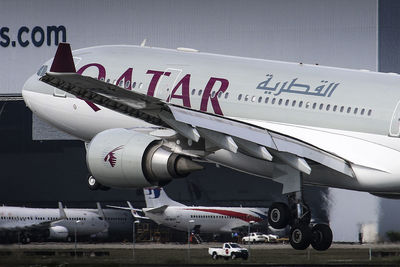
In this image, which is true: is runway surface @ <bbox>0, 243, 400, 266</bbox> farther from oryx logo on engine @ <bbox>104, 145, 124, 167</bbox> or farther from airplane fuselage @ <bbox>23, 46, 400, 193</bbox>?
oryx logo on engine @ <bbox>104, 145, 124, 167</bbox>

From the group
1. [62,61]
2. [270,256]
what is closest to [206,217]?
[270,256]

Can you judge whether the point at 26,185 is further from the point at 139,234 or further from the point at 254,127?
the point at 254,127

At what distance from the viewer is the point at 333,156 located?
2694 cm

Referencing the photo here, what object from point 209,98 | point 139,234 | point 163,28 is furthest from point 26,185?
point 209,98

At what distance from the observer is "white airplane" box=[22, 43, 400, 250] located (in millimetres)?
25094

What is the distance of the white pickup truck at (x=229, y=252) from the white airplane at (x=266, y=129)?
58.2 ft

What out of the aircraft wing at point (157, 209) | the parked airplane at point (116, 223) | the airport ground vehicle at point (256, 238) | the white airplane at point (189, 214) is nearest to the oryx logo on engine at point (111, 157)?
the airport ground vehicle at point (256, 238)

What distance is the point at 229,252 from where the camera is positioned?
4881 centimetres

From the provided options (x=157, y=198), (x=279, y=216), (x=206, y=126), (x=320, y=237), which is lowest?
(x=320, y=237)

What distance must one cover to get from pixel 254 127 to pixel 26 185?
135 ft

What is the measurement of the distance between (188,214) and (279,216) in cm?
3814

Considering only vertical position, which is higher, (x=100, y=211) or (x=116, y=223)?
Result: (x=100, y=211)

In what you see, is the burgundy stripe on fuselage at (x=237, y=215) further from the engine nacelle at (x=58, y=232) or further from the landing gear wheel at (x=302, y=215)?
the landing gear wheel at (x=302, y=215)

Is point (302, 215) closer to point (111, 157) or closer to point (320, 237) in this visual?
point (320, 237)
